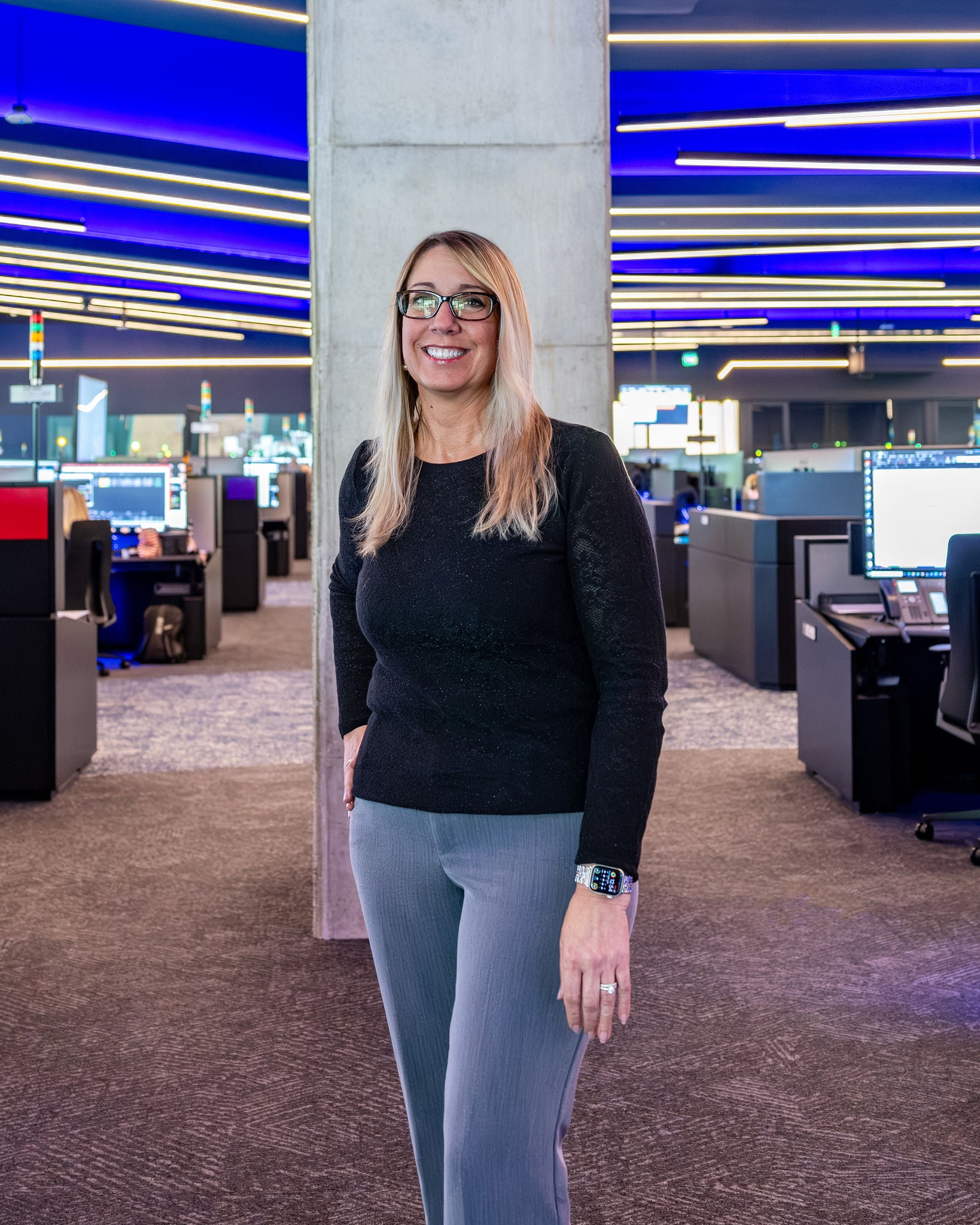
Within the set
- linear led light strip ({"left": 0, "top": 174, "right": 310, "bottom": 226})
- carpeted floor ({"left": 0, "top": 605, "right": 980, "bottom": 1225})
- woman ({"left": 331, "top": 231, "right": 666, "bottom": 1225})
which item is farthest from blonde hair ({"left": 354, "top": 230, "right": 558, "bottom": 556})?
linear led light strip ({"left": 0, "top": 174, "right": 310, "bottom": 226})

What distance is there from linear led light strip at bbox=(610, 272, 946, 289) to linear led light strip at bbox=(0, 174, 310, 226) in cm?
432

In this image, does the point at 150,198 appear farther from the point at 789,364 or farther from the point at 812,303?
the point at 789,364

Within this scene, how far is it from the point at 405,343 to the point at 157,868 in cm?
290

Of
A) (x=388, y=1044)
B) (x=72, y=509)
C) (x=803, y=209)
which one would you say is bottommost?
(x=388, y=1044)

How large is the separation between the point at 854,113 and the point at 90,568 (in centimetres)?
526

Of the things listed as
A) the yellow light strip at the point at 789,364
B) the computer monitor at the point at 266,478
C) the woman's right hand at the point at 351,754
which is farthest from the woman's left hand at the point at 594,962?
the yellow light strip at the point at 789,364

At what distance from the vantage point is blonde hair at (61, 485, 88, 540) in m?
7.62

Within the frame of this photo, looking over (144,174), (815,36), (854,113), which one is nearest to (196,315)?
(144,174)

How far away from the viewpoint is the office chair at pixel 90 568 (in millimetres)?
7539

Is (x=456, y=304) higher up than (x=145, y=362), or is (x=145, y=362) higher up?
(x=145, y=362)

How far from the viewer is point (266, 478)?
15.4 metres

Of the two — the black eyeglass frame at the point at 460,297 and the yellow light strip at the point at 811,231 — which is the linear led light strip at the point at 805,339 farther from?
the black eyeglass frame at the point at 460,297

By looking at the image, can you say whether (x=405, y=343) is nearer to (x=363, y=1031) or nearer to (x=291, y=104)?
(x=363, y=1031)

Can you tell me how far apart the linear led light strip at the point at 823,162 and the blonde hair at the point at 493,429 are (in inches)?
302
